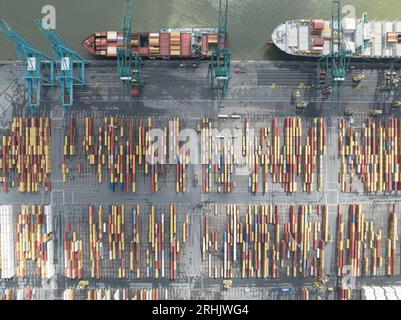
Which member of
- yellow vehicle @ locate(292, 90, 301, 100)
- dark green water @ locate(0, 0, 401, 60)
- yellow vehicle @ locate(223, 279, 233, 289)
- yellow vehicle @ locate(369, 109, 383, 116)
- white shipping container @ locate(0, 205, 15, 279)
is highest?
dark green water @ locate(0, 0, 401, 60)

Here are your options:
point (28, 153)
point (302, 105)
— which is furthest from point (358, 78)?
point (28, 153)

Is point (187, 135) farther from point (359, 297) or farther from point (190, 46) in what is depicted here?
A: point (359, 297)

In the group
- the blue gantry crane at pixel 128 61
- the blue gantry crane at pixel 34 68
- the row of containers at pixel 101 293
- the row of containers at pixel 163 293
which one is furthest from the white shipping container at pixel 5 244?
the blue gantry crane at pixel 128 61

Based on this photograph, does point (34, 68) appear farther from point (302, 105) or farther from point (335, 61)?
point (335, 61)

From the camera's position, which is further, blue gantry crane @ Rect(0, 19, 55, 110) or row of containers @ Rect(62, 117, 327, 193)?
row of containers @ Rect(62, 117, 327, 193)

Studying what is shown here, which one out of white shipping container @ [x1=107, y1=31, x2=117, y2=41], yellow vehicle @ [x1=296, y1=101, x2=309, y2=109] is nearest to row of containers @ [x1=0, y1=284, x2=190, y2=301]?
yellow vehicle @ [x1=296, y1=101, x2=309, y2=109]

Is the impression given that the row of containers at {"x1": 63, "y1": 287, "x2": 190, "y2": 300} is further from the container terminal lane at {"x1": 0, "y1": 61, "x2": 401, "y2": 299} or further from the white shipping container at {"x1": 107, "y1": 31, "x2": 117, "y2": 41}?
the white shipping container at {"x1": 107, "y1": 31, "x2": 117, "y2": 41}
